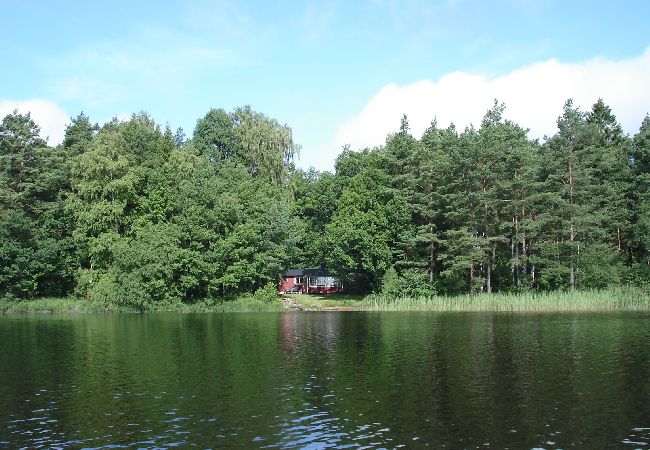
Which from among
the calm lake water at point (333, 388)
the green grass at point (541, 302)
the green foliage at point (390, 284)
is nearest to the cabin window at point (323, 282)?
the green foliage at point (390, 284)

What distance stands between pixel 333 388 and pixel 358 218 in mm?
50514

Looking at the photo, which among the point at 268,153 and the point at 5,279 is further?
the point at 268,153

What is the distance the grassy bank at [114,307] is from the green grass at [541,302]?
14.6m

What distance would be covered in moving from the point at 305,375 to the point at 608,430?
13.1m

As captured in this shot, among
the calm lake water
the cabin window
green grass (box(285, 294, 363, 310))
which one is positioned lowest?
the calm lake water

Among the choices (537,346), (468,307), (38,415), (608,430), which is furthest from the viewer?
(468,307)

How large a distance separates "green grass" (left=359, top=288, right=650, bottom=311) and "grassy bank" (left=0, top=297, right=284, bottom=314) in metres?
14.6

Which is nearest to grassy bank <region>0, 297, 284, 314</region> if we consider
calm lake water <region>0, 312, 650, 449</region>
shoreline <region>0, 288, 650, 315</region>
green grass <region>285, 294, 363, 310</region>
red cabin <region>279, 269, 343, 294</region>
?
shoreline <region>0, 288, 650, 315</region>

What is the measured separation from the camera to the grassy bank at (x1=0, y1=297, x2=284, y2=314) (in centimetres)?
6681

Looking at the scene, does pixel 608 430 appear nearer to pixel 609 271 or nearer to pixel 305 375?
pixel 305 375

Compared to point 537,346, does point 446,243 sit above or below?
above

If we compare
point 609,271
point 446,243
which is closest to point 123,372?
point 446,243

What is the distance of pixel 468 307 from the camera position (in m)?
60.6

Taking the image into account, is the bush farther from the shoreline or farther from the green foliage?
the green foliage
